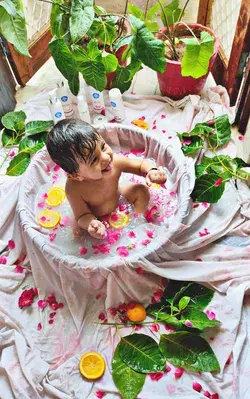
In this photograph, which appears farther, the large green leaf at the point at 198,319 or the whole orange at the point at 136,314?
the whole orange at the point at 136,314

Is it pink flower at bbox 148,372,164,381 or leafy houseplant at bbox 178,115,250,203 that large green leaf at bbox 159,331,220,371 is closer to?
pink flower at bbox 148,372,164,381

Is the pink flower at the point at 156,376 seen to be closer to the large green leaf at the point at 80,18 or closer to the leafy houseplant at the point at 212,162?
the leafy houseplant at the point at 212,162

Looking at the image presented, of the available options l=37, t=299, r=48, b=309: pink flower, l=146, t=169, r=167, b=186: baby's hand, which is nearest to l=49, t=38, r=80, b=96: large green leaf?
l=146, t=169, r=167, b=186: baby's hand

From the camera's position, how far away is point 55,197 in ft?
5.58

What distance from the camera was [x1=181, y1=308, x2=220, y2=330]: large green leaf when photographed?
1.23m

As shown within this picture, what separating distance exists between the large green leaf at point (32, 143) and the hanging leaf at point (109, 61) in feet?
1.63

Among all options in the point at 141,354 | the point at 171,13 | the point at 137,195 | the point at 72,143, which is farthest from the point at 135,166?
the point at 171,13

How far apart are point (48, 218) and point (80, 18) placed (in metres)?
0.86

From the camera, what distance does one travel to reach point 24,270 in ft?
4.93

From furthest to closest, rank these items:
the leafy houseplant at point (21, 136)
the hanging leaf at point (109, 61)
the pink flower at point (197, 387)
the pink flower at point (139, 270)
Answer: the leafy houseplant at point (21, 136) → the hanging leaf at point (109, 61) → the pink flower at point (139, 270) → the pink flower at point (197, 387)

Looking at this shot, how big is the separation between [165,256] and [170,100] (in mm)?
1040

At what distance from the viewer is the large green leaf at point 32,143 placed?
1820mm

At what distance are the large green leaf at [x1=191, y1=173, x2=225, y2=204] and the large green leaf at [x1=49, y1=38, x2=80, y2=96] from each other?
74 centimetres

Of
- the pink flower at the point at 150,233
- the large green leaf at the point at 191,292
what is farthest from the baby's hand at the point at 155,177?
the large green leaf at the point at 191,292
